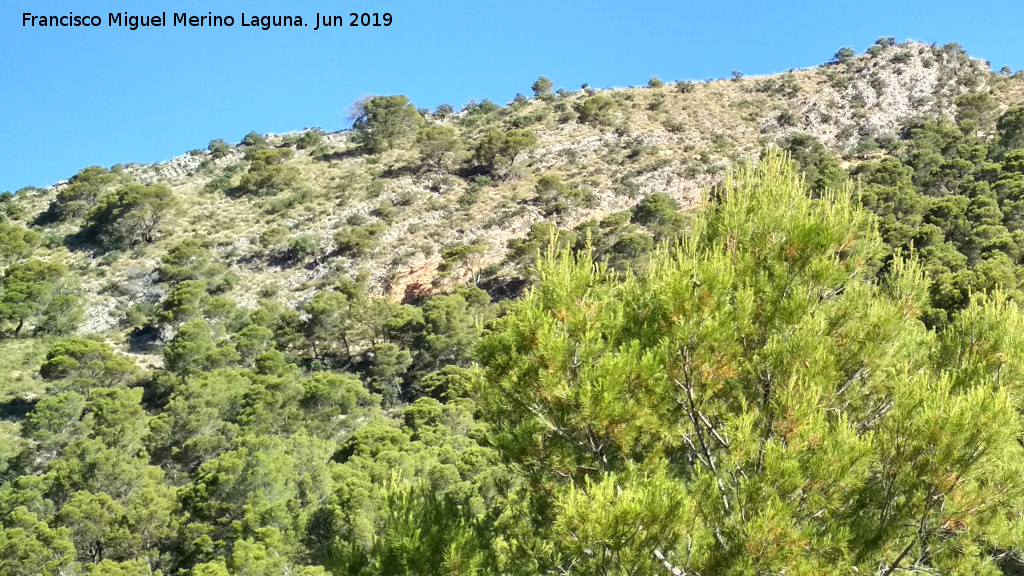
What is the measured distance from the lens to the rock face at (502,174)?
130 ft

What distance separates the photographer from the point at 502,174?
46.6m

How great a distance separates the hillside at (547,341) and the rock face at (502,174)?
0.27 m

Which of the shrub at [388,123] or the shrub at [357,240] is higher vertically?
the shrub at [388,123]

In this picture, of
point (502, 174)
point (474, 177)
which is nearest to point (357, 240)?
point (474, 177)

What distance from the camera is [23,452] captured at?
23.0m

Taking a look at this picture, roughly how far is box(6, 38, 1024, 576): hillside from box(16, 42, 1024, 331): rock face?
0.87ft

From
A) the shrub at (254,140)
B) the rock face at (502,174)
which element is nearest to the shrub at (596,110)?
the rock face at (502,174)

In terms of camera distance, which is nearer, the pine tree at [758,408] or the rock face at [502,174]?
the pine tree at [758,408]

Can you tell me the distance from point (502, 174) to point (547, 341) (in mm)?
42831

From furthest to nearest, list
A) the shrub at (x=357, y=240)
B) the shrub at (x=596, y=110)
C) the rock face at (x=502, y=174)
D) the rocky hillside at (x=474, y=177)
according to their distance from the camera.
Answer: the shrub at (x=596, y=110)
the shrub at (x=357, y=240)
the rock face at (x=502, y=174)
the rocky hillside at (x=474, y=177)

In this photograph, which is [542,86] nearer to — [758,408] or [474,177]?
[474,177]

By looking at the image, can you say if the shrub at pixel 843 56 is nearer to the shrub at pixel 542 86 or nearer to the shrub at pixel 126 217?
the shrub at pixel 542 86

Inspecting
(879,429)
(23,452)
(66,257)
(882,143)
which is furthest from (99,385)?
(882,143)

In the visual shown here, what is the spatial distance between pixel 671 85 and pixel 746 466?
56118mm
